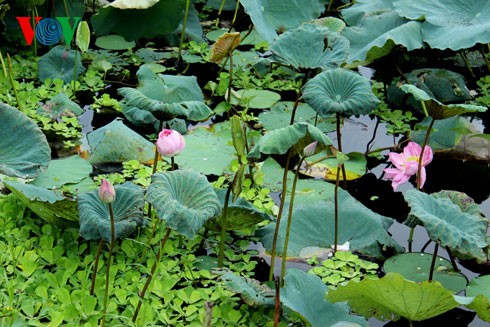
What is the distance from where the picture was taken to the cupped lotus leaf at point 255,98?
3396 millimetres

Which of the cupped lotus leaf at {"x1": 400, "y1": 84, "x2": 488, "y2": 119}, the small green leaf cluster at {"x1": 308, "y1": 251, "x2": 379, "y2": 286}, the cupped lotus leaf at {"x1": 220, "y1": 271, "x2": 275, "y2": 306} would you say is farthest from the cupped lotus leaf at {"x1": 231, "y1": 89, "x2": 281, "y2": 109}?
the cupped lotus leaf at {"x1": 220, "y1": 271, "x2": 275, "y2": 306}

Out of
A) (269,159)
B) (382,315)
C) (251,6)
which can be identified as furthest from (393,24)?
(382,315)

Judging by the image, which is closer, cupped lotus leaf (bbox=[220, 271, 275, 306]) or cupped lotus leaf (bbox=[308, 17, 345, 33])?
cupped lotus leaf (bbox=[220, 271, 275, 306])

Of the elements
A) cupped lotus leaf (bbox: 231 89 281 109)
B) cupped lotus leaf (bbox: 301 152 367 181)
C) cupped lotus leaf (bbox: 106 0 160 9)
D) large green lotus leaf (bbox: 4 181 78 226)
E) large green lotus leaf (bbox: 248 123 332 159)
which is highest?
large green lotus leaf (bbox: 248 123 332 159)

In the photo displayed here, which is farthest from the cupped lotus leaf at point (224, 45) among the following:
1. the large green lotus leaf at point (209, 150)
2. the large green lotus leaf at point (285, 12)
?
the large green lotus leaf at point (285, 12)

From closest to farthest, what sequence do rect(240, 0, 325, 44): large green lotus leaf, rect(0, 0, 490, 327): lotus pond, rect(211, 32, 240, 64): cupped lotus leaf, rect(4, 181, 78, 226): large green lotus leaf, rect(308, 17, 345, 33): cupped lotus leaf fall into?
rect(0, 0, 490, 327): lotus pond → rect(4, 181, 78, 226): large green lotus leaf → rect(211, 32, 240, 64): cupped lotus leaf → rect(308, 17, 345, 33): cupped lotus leaf → rect(240, 0, 325, 44): large green lotus leaf

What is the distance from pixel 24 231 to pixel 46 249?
11cm

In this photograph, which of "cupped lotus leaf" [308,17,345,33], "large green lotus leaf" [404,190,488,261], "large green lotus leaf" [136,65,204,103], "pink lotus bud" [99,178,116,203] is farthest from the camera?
"cupped lotus leaf" [308,17,345,33]

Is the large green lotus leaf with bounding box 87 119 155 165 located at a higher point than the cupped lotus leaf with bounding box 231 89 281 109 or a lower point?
higher

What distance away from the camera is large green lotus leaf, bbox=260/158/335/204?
276 centimetres

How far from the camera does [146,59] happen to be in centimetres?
388

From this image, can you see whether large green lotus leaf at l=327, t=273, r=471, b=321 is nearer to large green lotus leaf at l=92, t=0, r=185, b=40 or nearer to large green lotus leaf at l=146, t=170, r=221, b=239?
large green lotus leaf at l=146, t=170, r=221, b=239

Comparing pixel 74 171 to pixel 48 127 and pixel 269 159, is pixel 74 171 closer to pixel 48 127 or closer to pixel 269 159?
pixel 48 127

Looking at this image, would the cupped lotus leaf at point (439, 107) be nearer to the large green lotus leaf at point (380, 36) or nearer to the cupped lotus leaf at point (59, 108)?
the large green lotus leaf at point (380, 36)
